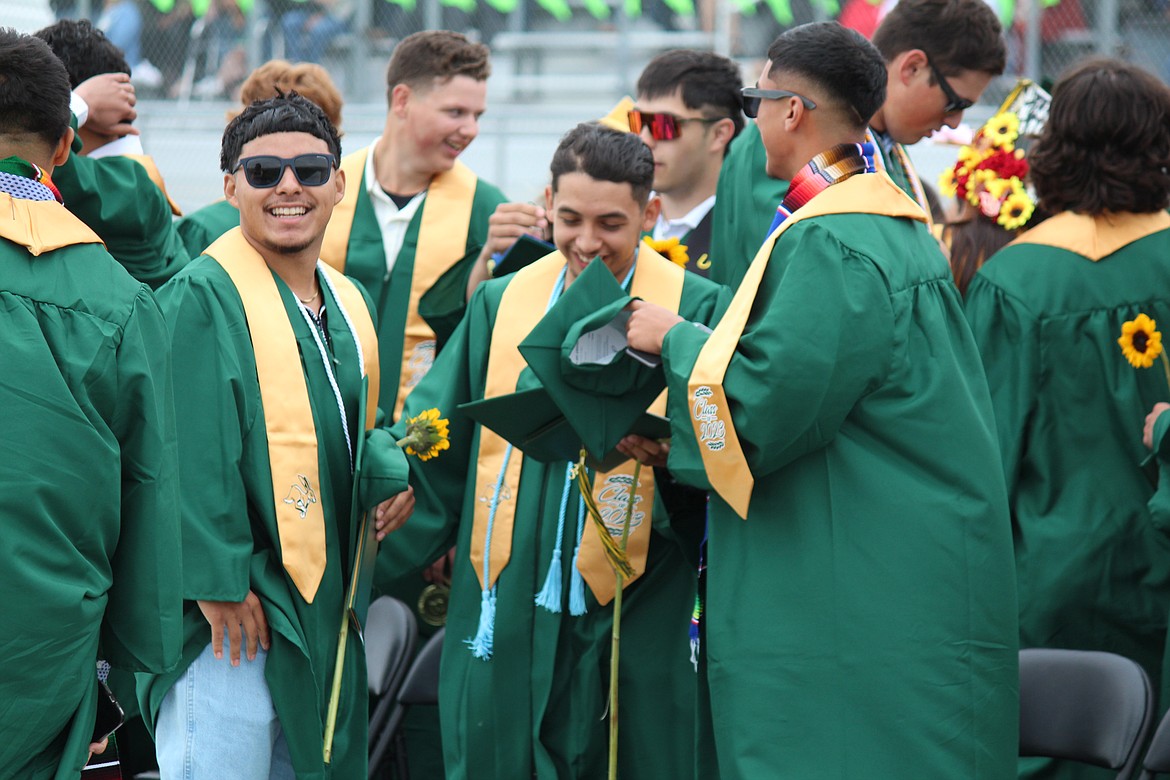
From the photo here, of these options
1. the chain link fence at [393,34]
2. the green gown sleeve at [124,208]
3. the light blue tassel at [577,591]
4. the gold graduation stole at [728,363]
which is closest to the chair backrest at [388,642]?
the light blue tassel at [577,591]

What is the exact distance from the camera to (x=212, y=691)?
337 centimetres

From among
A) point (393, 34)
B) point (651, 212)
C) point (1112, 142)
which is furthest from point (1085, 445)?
point (393, 34)

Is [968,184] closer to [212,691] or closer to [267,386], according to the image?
[267,386]

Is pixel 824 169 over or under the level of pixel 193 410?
over

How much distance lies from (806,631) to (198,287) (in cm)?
163

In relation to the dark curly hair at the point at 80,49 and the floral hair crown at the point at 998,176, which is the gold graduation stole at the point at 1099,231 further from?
the dark curly hair at the point at 80,49

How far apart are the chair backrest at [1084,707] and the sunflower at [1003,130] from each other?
206 centimetres

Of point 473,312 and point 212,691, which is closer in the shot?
point 212,691

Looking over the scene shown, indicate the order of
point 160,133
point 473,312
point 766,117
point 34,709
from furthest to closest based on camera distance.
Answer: point 160,133 < point 473,312 < point 766,117 < point 34,709

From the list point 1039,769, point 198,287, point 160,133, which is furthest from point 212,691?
point 160,133

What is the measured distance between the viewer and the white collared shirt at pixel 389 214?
5.37m

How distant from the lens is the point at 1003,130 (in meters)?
5.48

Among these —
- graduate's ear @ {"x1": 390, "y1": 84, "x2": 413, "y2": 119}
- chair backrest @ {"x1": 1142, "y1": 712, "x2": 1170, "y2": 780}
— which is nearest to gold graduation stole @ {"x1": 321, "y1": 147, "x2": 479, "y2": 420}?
graduate's ear @ {"x1": 390, "y1": 84, "x2": 413, "y2": 119}

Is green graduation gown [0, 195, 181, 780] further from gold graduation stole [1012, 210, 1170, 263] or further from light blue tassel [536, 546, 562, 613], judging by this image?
gold graduation stole [1012, 210, 1170, 263]
